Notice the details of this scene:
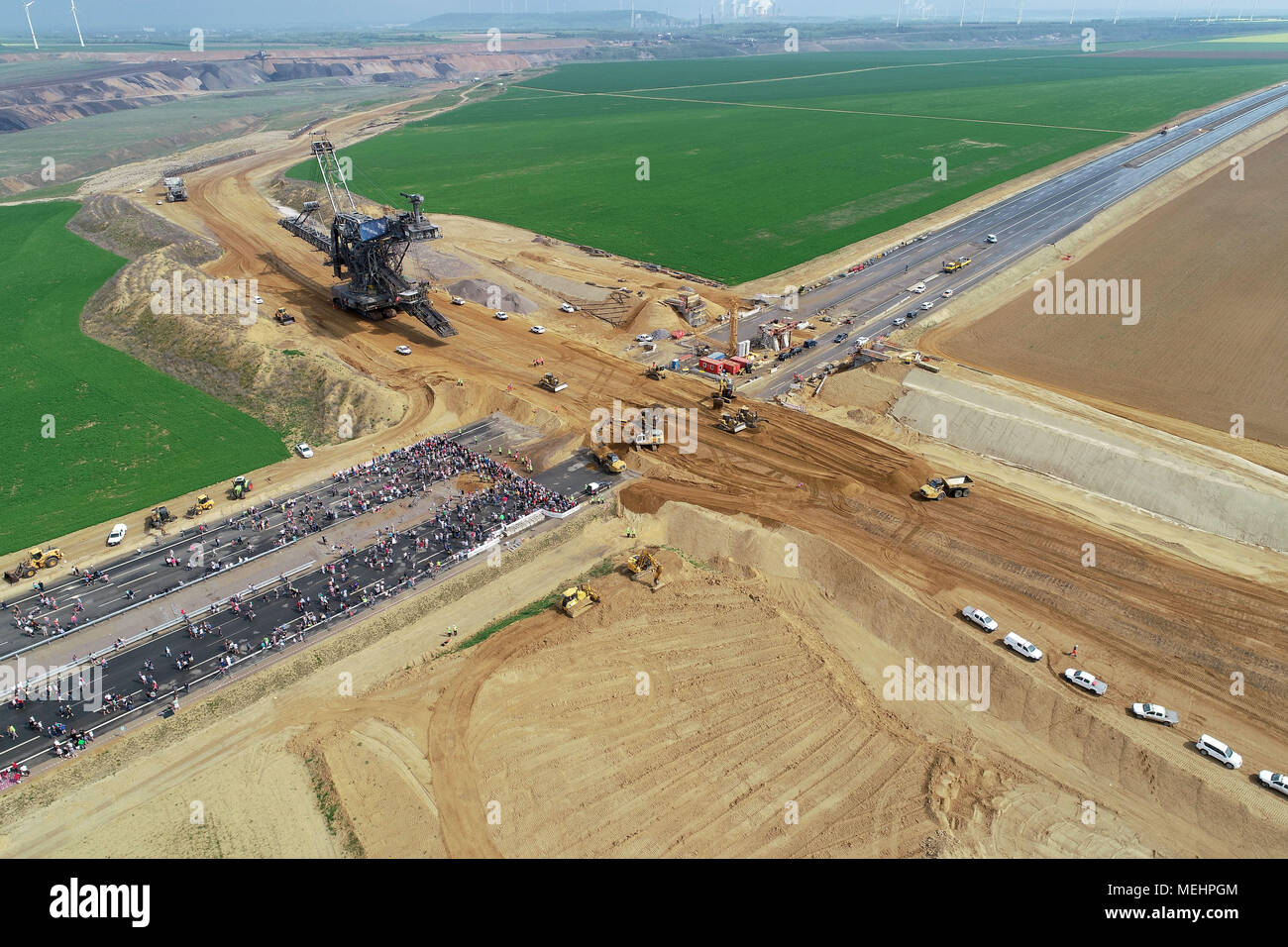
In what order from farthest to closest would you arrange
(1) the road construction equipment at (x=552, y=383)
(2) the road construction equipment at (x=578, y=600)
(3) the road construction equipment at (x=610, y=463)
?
(1) the road construction equipment at (x=552, y=383), (3) the road construction equipment at (x=610, y=463), (2) the road construction equipment at (x=578, y=600)

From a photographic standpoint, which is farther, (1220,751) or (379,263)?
(379,263)

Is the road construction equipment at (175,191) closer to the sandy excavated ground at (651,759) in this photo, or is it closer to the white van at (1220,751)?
the sandy excavated ground at (651,759)

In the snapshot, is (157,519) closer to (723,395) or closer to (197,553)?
(197,553)

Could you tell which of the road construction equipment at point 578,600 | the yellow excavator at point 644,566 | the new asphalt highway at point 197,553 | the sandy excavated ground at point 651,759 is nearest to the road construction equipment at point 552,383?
the new asphalt highway at point 197,553

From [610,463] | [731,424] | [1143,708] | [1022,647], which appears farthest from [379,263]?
[1143,708]
